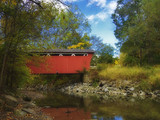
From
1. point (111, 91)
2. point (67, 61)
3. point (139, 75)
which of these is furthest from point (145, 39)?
point (67, 61)

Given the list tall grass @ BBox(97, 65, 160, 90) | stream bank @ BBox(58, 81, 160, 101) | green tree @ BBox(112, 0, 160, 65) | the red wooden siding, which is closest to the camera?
stream bank @ BBox(58, 81, 160, 101)

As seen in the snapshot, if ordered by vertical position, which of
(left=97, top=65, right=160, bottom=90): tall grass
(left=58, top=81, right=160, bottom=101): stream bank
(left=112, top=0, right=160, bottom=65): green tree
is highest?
(left=112, top=0, right=160, bottom=65): green tree

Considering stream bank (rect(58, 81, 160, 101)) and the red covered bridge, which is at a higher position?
the red covered bridge

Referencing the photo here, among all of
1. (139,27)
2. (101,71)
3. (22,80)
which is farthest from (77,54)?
(22,80)

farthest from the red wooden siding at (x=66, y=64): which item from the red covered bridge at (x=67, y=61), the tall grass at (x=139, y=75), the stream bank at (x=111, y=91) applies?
the tall grass at (x=139, y=75)

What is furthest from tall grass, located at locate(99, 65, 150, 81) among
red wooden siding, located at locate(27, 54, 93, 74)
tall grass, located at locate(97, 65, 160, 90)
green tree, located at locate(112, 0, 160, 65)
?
green tree, located at locate(112, 0, 160, 65)

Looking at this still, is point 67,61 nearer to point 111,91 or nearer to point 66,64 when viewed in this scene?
point 66,64

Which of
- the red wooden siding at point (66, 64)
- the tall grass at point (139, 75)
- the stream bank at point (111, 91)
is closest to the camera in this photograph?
the stream bank at point (111, 91)

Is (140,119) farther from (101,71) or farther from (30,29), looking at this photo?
(101,71)

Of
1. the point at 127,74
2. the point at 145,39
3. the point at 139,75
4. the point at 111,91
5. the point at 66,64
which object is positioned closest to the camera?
the point at 111,91

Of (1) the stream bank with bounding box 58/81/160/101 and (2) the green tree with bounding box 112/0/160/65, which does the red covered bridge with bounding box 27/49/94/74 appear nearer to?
(1) the stream bank with bounding box 58/81/160/101

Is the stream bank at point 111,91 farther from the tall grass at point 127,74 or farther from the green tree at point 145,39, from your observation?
the green tree at point 145,39

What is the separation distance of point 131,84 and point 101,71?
350cm

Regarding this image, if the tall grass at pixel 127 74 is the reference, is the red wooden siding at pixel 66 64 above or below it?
above
